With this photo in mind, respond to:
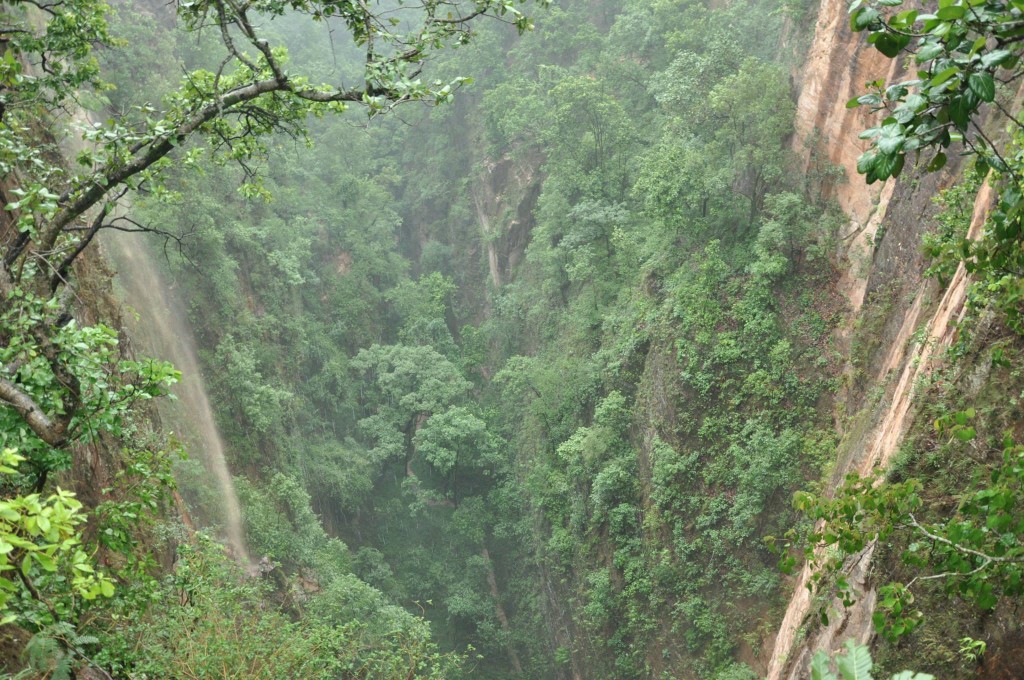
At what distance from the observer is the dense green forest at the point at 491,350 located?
4.25 m

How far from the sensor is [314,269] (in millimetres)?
28547

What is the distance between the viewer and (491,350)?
94.2 feet

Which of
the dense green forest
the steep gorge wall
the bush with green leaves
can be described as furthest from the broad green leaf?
the steep gorge wall

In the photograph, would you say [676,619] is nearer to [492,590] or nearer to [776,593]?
[776,593]

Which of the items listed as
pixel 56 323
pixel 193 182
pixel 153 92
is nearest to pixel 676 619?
pixel 56 323

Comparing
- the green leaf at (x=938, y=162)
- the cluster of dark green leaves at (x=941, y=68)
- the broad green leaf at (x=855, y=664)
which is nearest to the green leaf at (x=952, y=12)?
the cluster of dark green leaves at (x=941, y=68)

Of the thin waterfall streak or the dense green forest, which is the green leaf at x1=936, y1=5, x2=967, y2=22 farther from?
the thin waterfall streak

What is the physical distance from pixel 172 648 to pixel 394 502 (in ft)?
63.4

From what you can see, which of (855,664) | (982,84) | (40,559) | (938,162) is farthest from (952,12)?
(40,559)

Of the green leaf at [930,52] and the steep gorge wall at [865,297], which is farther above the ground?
the green leaf at [930,52]

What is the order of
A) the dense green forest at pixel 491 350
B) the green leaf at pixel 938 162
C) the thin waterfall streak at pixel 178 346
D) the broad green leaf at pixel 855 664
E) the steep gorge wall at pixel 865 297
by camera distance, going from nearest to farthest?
the broad green leaf at pixel 855 664 < the green leaf at pixel 938 162 < the dense green forest at pixel 491 350 < the steep gorge wall at pixel 865 297 < the thin waterfall streak at pixel 178 346

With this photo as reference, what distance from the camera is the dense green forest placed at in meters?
4.25

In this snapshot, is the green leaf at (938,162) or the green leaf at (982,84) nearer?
the green leaf at (982,84)

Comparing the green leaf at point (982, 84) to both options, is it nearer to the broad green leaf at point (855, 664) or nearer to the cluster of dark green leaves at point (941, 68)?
the cluster of dark green leaves at point (941, 68)
